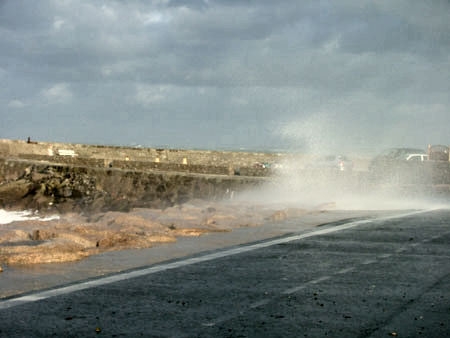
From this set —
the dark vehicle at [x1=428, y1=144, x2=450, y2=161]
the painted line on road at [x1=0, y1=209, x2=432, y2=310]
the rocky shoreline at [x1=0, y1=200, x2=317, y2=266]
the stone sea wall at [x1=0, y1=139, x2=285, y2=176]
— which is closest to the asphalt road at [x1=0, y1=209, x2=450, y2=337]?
the painted line on road at [x1=0, y1=209, x2=432, y2=310]

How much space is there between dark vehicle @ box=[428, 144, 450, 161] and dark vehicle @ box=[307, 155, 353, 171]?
27.0 ft

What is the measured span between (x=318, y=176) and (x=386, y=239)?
23.9 metres

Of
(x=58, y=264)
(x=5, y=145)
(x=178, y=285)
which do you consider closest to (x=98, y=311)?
(x=178, y=285)

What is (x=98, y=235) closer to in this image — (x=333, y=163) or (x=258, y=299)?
(x=258, y=299)

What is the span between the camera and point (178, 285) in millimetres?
8383

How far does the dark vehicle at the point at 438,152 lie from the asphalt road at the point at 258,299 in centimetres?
4681

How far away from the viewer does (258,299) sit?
761 cm

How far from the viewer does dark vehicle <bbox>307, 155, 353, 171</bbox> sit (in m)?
50.2

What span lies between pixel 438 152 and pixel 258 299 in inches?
2050

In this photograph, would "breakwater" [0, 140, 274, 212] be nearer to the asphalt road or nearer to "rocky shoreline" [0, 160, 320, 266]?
"rocky shoreline" [0, 160, 320, 266]

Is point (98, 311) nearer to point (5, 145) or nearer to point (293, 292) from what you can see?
point (293, 292)

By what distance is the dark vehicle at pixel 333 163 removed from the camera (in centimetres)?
5019

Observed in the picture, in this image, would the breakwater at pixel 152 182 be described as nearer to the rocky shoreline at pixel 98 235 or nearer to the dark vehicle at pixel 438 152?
the rocky shoreline at pixel 98 235

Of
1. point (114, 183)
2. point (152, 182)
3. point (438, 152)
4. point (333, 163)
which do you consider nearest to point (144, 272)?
point (152, 182)
